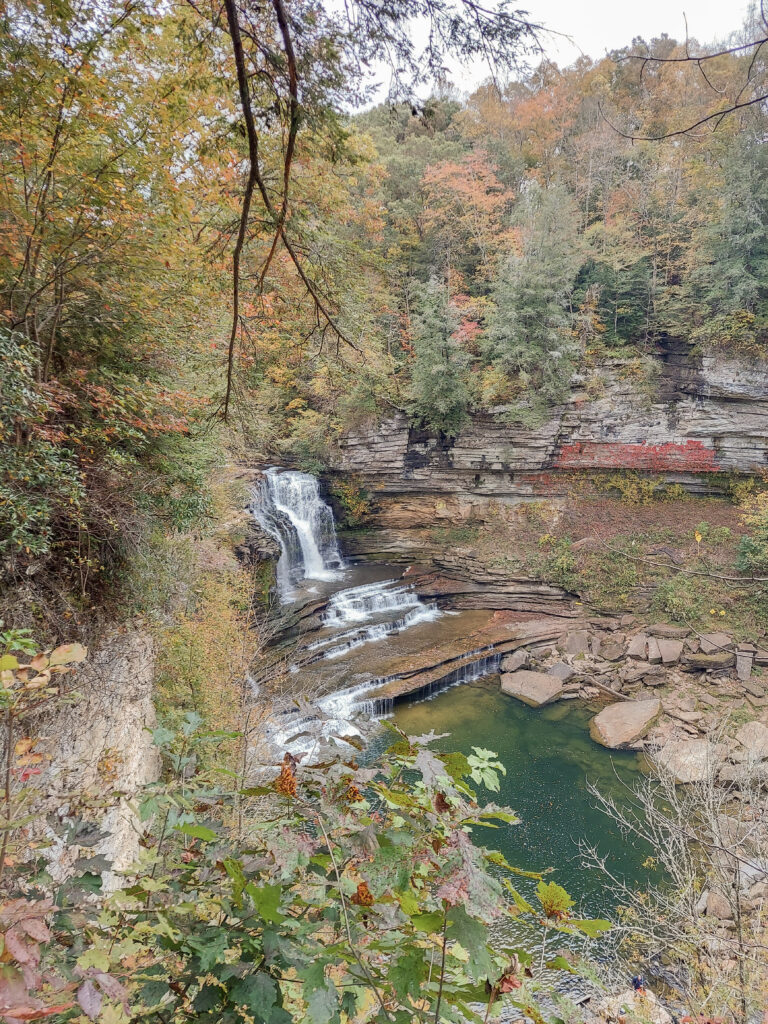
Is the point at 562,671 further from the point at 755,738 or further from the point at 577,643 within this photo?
the point at 755,738

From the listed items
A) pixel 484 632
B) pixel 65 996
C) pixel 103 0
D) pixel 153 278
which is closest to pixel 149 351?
pixel 153 278

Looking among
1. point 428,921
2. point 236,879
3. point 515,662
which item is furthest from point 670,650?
point 236,879

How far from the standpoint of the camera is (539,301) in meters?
13.8

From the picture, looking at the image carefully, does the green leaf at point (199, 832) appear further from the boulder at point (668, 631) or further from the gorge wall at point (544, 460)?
the gorge wall at point (544, 460)

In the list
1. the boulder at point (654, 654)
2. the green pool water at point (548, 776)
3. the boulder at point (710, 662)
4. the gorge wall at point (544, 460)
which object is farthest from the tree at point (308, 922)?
the gorge wall at point (544, 460)

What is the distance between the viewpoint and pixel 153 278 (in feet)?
12.7

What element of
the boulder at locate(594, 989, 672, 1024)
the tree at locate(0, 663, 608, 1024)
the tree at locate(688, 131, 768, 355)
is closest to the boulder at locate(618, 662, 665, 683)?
the boulder at locate(594, 989, 672, 1024)

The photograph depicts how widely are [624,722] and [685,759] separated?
1305 mm

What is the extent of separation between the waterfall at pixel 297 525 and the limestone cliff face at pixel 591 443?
63.2 inches

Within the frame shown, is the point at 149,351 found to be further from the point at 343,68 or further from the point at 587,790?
the point at 587,790

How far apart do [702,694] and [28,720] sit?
1232cm

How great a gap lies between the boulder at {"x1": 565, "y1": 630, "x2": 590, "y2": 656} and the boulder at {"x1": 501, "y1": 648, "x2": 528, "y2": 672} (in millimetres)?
1201

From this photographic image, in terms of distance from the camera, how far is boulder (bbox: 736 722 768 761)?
8.80 m

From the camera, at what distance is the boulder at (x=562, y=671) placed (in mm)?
11633
